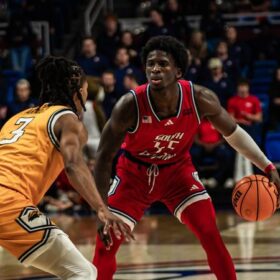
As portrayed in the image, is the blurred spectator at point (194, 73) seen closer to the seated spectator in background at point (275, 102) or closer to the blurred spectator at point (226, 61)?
the blurred spectator at point (226, 61)

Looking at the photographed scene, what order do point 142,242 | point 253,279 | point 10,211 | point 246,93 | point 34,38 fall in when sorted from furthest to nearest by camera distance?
point 34,38, point 246,93, point 142,242, point 253,279, point 10,211

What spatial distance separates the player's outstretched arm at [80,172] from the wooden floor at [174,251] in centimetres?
284

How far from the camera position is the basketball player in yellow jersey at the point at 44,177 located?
4703mm

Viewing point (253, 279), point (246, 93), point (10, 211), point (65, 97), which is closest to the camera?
point (10, 211)

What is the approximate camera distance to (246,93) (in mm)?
12539

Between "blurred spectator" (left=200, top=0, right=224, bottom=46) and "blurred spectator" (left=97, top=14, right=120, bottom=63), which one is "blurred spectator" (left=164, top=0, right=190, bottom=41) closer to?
"blurred spectator" (left=200, top=0, right=224, bottom=46)

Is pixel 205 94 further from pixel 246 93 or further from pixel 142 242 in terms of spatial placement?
pixel 246 93

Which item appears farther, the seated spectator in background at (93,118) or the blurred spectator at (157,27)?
the blurred spectator at (157,27)

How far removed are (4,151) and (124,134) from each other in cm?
114

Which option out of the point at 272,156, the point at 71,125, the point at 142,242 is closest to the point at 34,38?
the point at 272,156

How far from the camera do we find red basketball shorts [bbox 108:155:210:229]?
608 centimetres

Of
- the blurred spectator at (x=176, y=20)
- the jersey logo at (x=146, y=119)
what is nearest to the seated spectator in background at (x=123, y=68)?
the blurred spectator at (x=176, y=20)

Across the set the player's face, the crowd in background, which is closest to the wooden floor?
the crowd in background

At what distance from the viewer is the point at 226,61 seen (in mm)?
13750
